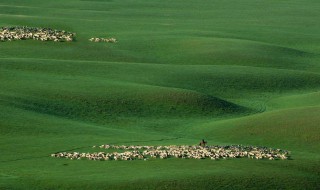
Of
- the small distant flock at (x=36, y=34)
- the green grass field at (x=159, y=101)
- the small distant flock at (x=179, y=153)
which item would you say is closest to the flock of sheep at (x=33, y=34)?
the small distant flock at (x=36, y=34)

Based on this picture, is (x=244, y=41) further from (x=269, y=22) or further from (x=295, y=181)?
Answer: (x=295, y=181)

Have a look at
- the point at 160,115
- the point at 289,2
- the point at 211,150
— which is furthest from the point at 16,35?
the point at 289,2

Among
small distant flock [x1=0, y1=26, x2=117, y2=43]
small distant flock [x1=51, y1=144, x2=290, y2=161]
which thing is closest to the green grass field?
small distant flock [x1=51, y1=144, x2=290, y2=161]

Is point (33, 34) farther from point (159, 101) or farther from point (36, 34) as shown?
point (159, 101)

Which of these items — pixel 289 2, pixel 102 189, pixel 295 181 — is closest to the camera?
pixel 102 189

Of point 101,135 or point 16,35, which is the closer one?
point 101,135

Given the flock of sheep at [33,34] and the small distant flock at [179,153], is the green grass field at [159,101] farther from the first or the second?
the flock of sheep at [33,34]

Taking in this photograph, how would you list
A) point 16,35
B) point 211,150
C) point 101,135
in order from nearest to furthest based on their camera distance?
1. point 211,150
2. point 101,135
3. point 16,35
